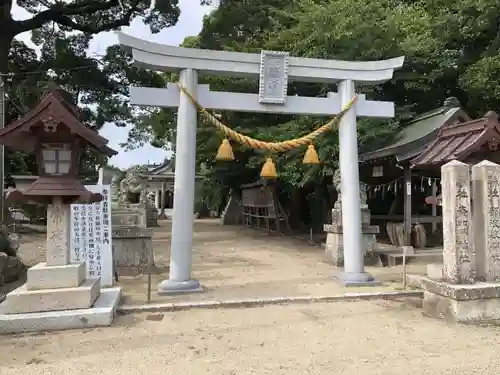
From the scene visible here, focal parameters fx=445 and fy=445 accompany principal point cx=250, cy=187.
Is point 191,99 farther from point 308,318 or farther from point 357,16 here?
point 357,16

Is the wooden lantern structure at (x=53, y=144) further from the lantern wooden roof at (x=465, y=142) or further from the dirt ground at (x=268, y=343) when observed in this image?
the lantern wooden roof at (x=465, y=142)

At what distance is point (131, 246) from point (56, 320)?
494 centimetres

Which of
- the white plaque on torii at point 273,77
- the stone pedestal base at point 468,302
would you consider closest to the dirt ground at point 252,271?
the stone pedestal base at point 468,302

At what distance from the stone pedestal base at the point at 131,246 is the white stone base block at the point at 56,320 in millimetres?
4592

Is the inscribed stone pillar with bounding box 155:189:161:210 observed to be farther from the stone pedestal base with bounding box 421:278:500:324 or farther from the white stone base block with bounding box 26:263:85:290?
the stone pedestal base with bounding box 421:278:500:324

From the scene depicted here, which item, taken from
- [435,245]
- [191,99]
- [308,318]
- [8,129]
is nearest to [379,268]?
[435,245]

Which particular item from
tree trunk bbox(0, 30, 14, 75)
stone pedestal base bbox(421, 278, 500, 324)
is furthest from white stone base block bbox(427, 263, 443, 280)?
tree trunk bbox(0, 30, 14, 75)

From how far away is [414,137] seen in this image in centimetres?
1177

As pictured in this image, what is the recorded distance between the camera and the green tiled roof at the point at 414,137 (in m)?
11.4

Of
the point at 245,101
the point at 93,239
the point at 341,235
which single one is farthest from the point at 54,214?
the point at 341,235

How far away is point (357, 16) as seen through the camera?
43.0 feet

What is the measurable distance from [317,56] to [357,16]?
1599 mm

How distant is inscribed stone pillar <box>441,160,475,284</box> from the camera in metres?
6.51

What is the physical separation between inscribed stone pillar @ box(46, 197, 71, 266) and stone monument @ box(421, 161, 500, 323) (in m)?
5.41
